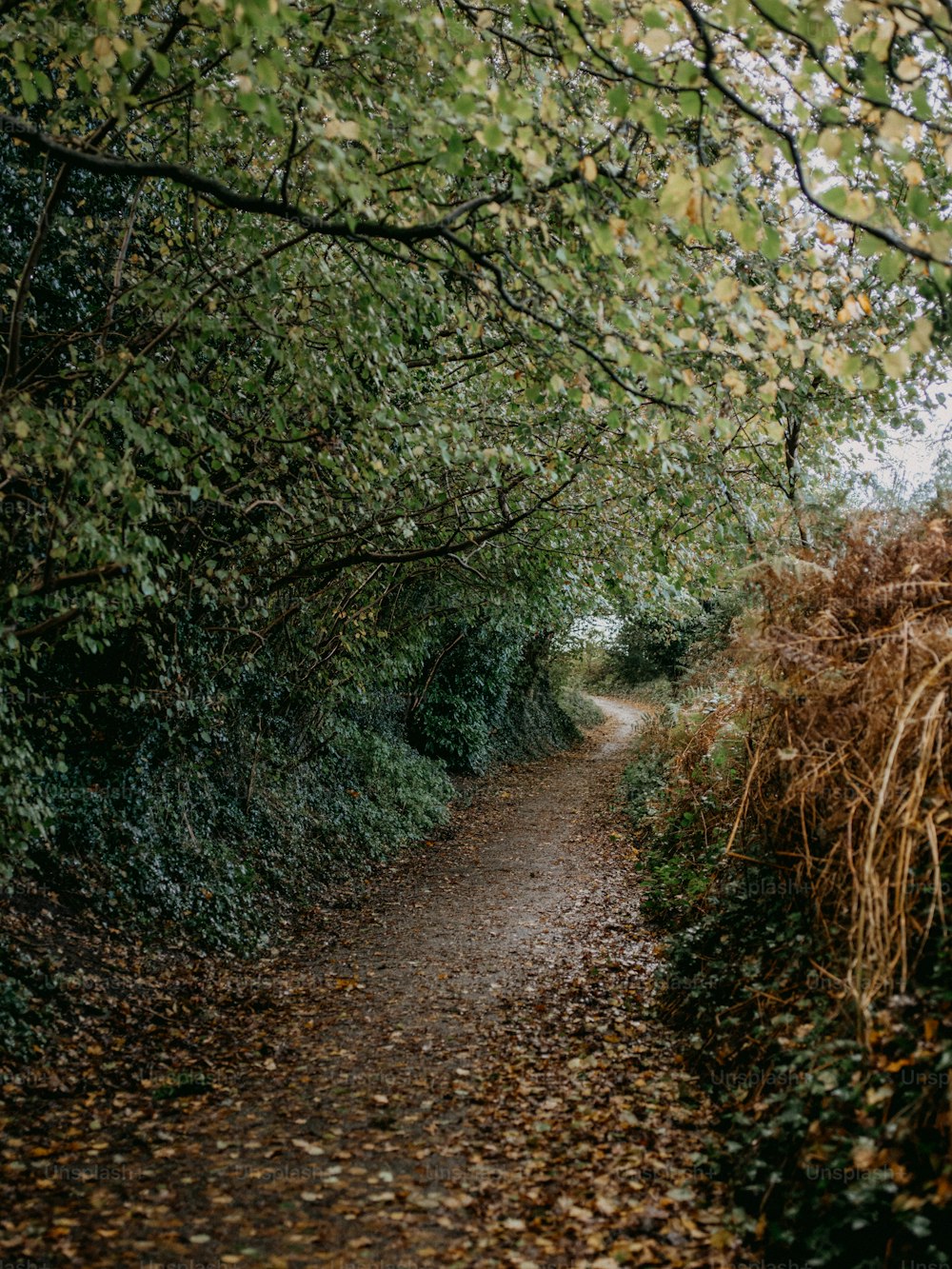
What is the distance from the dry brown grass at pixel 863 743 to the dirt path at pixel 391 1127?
1.56 m

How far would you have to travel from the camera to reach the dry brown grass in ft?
13.9

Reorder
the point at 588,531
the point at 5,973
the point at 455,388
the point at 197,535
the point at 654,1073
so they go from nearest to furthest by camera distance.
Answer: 1. the point at 654,1073
2. the point at 5,973
3. the point at 197,535
4. the point at 455,388
5. the point at 588,531

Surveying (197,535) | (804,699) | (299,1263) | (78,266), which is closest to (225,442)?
(197,535)

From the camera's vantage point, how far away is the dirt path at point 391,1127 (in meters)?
3.94

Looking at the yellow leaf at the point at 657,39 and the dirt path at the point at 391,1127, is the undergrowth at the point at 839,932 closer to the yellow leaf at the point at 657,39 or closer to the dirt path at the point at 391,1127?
the dirt path at the point at 391,1127

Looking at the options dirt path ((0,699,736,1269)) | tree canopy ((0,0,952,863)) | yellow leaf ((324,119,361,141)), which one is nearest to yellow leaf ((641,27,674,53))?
tree canopy ((0,0,952,863))

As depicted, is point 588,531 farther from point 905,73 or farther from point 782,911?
point 905,73

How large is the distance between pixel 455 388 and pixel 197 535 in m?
3.10

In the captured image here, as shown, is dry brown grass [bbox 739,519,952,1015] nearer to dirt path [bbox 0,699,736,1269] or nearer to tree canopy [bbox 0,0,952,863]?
tree canopy [bbox 0,0,952,863]

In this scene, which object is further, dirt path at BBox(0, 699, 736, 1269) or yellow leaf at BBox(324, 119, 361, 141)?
yellow leaf at BBox(324, 119, 361, 141)

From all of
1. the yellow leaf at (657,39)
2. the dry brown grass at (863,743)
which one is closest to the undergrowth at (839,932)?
the dry brown grass at (863,743)

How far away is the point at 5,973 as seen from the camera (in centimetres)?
607

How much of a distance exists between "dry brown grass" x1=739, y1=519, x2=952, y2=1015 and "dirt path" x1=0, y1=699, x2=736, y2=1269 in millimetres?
1556

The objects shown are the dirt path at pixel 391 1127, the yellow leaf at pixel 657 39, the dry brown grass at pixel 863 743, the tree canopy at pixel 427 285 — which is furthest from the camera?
the tree canopy at pixel 427 285
